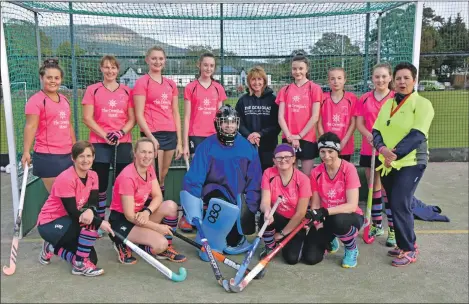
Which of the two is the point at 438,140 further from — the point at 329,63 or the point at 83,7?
the point at 83,7

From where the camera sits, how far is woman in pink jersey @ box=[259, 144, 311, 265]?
354cm

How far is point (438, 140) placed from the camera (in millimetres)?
11359

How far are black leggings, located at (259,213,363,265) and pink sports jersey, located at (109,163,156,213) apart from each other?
1.07m

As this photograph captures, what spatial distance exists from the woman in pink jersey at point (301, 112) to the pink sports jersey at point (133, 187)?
1.43 metres

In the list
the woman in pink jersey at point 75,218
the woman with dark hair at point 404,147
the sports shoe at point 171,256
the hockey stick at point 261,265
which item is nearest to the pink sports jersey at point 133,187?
the woman in pink jersey at point 75,218

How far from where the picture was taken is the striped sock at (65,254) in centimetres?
338

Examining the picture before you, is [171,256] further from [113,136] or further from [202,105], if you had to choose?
[202,105]

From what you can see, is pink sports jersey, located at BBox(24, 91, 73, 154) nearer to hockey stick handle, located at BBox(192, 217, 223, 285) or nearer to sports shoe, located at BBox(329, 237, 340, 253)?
hockey stick handle, located at BBox(192, 217, 223, 285)

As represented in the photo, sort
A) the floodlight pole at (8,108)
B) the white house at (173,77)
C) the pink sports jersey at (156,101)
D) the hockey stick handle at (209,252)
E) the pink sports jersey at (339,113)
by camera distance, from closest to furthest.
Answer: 1. the hockey stick handle at (209,252)
2. the floodlight pole at (8,108)
3. the pink sports jersey at (156,101)
4. the pink sports jersey at (339,113)
5. the white house at (173,77)

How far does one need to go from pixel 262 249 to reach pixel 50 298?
1.79 metres

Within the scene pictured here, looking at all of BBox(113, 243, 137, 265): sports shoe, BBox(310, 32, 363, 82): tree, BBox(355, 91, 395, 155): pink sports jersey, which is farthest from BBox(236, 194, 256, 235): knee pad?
BBox(310, 32, 363, 82): tree

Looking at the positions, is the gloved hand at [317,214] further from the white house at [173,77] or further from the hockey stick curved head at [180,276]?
the white house at [173,77]

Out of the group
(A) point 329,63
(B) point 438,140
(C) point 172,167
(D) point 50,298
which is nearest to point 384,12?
(A) point 329,63

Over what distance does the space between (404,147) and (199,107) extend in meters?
2.03
